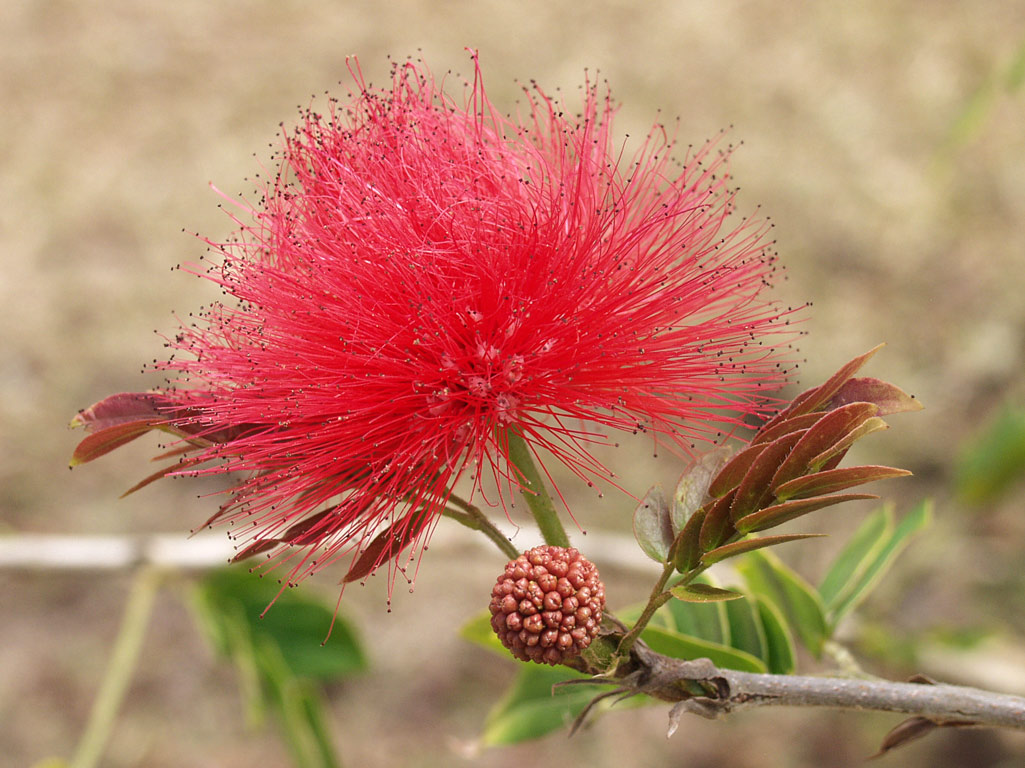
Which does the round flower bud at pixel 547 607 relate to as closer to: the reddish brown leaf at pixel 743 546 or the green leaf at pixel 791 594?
the reddish brown leaf at pixel 743 546

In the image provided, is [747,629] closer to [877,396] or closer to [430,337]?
[877,396]

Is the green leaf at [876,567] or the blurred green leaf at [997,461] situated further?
the blurred green leaf at [997,461]

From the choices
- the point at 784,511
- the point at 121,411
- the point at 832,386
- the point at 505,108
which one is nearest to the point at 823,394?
the point at 832,386

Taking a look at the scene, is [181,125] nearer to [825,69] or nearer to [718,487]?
[825,69]

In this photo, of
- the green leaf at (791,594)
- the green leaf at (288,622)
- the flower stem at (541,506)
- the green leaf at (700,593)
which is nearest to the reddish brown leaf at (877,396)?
the green leaf at (700,593)

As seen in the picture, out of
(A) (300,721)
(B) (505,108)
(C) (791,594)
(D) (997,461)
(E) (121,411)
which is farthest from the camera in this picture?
(B) (505,108)

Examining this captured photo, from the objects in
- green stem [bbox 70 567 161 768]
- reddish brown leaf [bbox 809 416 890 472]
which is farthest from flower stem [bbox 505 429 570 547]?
green stem [bbox 70 567 161 768]
